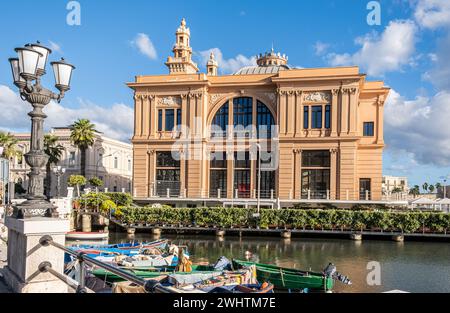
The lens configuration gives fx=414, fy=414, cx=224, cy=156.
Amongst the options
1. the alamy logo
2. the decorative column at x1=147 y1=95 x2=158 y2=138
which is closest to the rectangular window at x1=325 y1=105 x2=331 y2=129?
the decorative column at x1=147 y1=95 x2=158 y2=138

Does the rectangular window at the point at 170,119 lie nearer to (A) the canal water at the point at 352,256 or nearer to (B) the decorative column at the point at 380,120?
(A) the canal water at the point at 352,256

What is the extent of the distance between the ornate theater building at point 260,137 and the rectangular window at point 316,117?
0.13 metres

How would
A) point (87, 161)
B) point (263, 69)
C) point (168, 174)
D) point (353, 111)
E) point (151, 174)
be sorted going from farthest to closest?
point (87, 161) < point (263, 69) < point (151, 174) < point (168, 174) < point (353, 111)

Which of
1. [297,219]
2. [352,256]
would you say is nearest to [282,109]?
[297,219]

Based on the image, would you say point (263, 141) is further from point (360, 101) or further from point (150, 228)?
point (150, 228)

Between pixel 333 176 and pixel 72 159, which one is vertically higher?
pixel 72 159

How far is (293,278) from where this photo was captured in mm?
22766

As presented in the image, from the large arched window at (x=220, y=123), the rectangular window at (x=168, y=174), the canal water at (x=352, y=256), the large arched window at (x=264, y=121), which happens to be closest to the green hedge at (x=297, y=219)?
the canal water at (x=352, y=256)

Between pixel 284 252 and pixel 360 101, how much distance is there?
30.2 metres

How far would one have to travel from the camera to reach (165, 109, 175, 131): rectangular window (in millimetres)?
58906

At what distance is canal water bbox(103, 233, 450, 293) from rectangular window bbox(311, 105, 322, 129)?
55.1 feet

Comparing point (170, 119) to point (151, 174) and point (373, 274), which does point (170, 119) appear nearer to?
point (151, 174)

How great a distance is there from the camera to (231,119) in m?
57.6

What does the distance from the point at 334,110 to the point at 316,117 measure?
8.36ft
